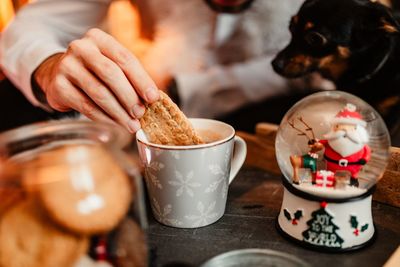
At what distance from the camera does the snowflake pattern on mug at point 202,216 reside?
57cm

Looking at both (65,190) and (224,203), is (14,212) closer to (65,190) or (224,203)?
(65,190)

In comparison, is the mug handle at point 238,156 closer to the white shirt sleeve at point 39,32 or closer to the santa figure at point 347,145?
the santa figure at point 347,145

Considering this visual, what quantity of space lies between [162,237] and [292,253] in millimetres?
160

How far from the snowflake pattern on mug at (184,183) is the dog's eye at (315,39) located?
14.8 inches

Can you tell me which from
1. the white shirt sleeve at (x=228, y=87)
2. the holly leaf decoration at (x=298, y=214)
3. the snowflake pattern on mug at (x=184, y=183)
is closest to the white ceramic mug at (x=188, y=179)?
the snowflake pattern on mug at (x=184, y=183)

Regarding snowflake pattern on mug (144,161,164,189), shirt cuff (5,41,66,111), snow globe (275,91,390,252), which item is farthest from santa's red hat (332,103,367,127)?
shirt cuff (5,41,66,111)

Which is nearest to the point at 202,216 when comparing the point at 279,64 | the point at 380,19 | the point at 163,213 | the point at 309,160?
the point at 163,213

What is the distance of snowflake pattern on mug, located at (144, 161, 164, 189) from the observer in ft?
1.81

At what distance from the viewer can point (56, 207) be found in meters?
0.37

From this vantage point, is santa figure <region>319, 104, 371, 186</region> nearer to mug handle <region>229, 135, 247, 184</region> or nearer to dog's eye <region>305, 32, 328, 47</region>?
mug handle <region>229, 135, 247, 184</region>

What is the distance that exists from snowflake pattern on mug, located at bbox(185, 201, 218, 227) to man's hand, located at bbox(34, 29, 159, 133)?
0.13 metres

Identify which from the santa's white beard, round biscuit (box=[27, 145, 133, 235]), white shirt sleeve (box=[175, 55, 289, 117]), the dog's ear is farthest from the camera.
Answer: white shirt sleeve (box=[175, 55, 289, 117])

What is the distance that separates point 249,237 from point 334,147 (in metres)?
0.15

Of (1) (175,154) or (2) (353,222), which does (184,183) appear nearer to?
(1) (175,154)
